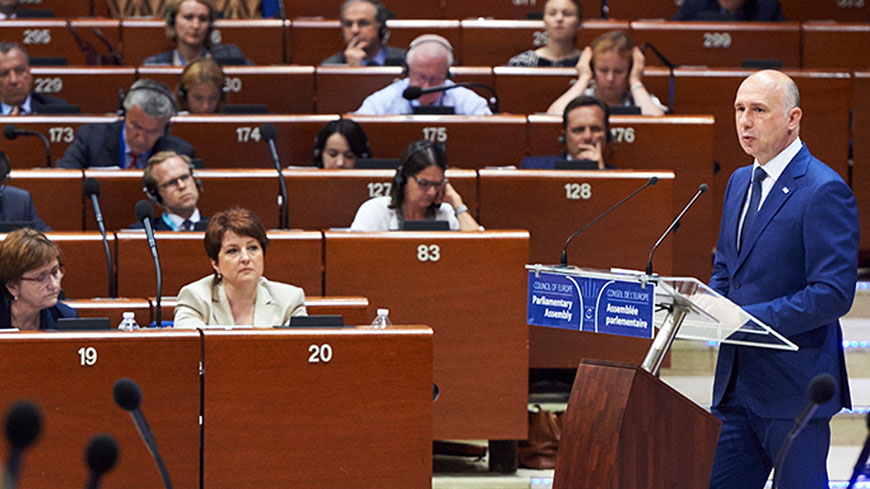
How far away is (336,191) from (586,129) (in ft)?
2.07

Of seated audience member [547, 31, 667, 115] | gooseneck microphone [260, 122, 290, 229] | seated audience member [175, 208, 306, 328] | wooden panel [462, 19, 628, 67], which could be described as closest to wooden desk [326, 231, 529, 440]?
seated audience member [175, 208, 306, 328]

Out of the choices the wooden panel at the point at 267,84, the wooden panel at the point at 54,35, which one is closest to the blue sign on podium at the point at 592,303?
the wooden panel at the point at 267,84

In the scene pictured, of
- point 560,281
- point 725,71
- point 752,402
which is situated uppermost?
point 725,71

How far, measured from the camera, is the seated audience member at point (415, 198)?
270cm

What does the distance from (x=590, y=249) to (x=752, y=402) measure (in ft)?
3.54

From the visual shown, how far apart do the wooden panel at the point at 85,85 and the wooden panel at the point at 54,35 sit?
1.16 feet

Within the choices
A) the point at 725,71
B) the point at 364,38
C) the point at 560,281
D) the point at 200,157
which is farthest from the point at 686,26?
the point at 560,281

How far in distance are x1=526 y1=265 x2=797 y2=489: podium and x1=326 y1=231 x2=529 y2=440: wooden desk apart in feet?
2.67

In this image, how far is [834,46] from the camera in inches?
150

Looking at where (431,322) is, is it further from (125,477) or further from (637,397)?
(637,397)

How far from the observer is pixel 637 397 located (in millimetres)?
1508

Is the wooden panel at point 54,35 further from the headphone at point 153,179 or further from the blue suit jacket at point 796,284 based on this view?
the blue suit jacket at point 796,284

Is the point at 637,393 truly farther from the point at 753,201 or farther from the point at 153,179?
the point at 153,179

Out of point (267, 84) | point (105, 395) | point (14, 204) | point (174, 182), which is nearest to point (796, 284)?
point (105, 395)
